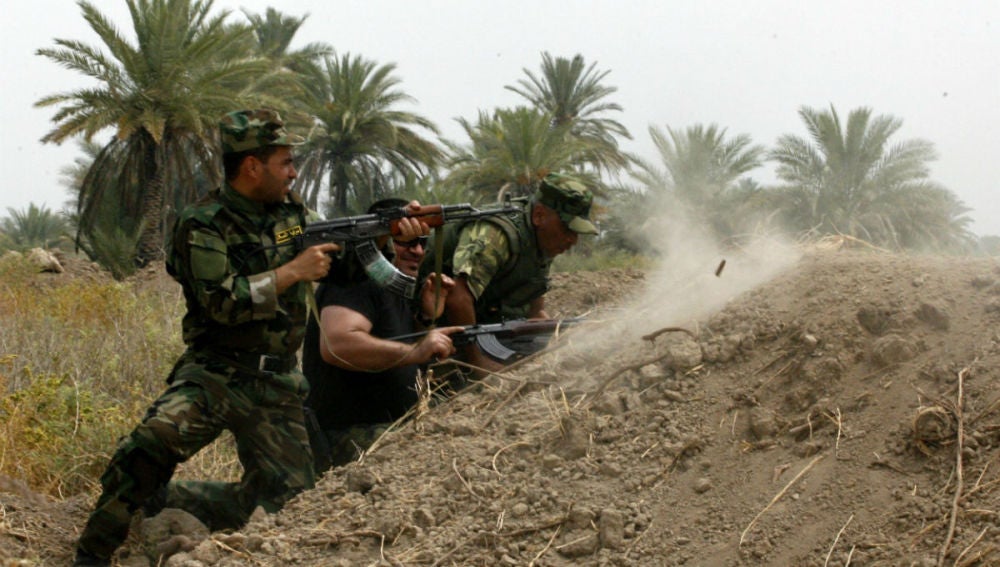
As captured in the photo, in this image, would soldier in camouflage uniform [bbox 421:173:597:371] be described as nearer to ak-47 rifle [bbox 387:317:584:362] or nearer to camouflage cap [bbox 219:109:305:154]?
ak-47 rifle [bbox 387:317:584:362]

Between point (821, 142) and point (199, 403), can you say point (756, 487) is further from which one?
point (821, 142)

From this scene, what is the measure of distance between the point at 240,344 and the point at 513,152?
59.6ft

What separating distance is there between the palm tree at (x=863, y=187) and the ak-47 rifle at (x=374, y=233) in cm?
1608

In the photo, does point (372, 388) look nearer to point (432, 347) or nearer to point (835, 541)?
point (432, 347)

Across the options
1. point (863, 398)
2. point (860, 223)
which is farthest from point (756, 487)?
point (860, 223)

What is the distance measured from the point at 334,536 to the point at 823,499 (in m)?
1.56

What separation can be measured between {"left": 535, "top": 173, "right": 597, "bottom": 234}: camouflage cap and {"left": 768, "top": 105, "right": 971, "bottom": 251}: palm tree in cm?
1512

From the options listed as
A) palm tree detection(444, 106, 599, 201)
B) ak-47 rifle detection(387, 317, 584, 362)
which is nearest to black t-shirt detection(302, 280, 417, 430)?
ak-47 rifle detection(387, 317, 584, 362)

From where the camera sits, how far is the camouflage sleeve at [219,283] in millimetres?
3848

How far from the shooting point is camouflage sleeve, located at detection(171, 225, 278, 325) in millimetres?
3848

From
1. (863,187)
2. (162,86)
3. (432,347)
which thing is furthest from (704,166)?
(432,347)

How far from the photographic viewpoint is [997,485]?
2646mm

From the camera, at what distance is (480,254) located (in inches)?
198

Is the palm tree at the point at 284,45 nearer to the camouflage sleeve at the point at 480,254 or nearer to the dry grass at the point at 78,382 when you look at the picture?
the dry grass at the point at 78,382
